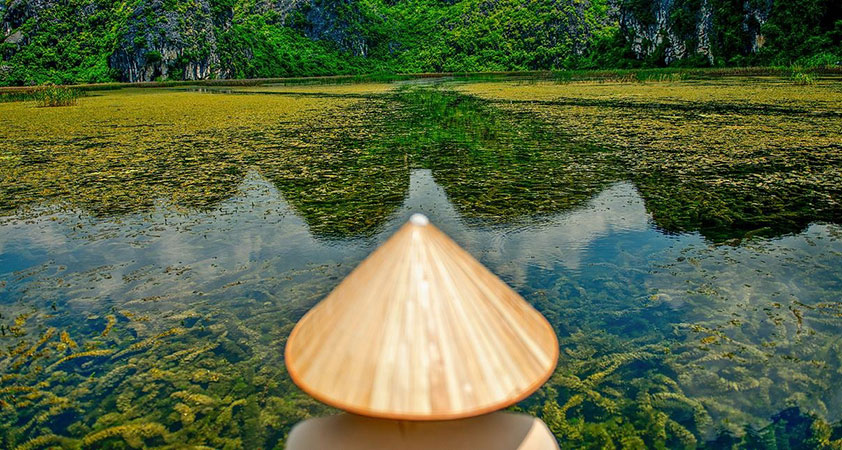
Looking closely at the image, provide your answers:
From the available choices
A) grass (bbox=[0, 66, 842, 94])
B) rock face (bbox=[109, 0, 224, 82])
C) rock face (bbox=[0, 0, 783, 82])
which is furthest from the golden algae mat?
rock face (bbox=[109, 0, 224, 82])

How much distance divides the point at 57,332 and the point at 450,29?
63826 millimetres

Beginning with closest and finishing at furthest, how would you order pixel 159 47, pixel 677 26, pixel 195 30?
pixel 677 26
pixel 159 47
pixel 195 30

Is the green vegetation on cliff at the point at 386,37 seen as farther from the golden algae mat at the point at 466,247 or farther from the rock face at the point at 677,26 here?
the golden algae mat at the point at 466,247

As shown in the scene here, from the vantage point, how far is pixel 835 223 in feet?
8.30

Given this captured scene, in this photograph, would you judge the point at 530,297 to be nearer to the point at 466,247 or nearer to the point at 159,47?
the point at 466,247

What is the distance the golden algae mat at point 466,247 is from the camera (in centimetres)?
131

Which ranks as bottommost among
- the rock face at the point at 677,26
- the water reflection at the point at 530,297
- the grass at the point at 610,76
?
the water reflection at the point at 530,297

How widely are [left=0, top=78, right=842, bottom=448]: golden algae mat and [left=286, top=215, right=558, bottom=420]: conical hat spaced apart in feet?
2.24

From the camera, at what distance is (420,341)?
0.62 meters

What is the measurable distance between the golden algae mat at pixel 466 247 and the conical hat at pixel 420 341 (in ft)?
2.24

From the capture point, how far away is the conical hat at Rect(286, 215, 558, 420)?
1.95ft

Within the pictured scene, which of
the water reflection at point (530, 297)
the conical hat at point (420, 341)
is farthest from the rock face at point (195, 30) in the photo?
the conical hat at point (420, 341)

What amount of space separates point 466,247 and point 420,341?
1.75 m

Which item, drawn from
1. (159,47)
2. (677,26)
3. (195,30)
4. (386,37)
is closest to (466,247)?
(677,26)
